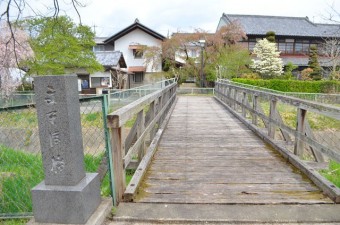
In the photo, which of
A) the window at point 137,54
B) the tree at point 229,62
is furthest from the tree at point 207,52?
the window at point 137,54

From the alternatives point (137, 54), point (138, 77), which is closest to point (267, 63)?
point (137, 54)

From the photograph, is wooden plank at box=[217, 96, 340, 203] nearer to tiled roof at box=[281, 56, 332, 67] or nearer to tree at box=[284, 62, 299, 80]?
tree at box=[284, 62, 299, 80]

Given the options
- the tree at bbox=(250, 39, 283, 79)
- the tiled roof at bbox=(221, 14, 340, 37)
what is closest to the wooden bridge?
the tree at bbox=(250, 39, 283, 79)

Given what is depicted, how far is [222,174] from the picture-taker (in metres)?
3.35

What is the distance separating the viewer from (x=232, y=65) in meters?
20.4

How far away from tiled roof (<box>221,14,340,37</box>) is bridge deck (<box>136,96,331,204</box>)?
24.8 m

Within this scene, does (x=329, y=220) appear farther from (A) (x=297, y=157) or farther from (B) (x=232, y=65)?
(B) (x=232, y=65)

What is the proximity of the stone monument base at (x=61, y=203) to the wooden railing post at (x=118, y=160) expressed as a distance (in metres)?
0.42

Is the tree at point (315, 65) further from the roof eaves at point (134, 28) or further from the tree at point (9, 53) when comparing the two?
the tree at point (9, 53)

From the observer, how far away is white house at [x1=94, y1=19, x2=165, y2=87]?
86.7 ft

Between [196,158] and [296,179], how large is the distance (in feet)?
4.60

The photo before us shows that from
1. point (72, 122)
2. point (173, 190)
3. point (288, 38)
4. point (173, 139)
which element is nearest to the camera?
point (72, 122)

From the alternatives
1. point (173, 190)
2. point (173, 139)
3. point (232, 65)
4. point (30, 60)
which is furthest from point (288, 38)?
point (173, 190)

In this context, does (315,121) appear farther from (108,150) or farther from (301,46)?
(301,46)
